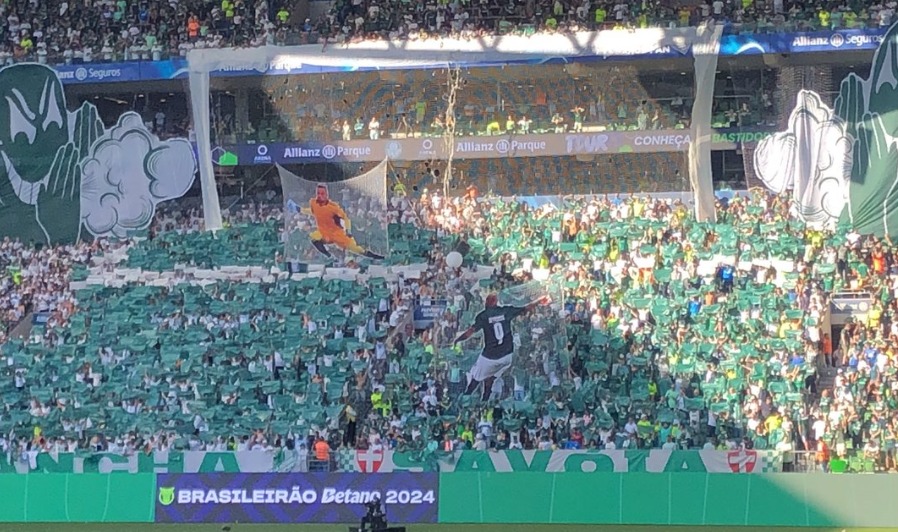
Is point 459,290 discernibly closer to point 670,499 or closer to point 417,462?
point 417,462

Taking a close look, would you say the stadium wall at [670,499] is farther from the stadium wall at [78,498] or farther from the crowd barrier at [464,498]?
the stadium wall at [78,498]

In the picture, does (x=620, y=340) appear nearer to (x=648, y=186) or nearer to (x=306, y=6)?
(x=648, y=186)

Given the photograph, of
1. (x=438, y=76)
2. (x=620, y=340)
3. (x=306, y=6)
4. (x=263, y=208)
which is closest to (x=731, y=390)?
(x=620, y=340)

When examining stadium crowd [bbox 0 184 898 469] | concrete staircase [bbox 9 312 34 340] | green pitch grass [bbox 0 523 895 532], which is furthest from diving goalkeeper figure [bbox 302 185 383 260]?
green pitch grass [bbox 0 523 895 532]

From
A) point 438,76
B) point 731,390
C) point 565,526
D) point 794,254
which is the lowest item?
point 565,526

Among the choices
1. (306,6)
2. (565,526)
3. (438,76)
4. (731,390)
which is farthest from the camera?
(306,6)

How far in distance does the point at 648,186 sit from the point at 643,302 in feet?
18.9

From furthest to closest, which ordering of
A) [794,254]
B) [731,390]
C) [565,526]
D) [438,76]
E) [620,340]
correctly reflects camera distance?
1. [438,76]
2. [794,254]
3. [620,340]
4. [731,390]
5. [565,526]

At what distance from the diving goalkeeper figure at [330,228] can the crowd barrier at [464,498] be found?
293 inches

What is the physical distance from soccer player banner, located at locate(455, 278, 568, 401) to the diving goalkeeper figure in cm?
351

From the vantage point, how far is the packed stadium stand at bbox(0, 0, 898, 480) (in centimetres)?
2492

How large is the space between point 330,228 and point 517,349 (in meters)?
5.71

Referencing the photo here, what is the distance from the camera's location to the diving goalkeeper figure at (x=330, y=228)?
98.2 feet

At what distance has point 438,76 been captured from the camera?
32.5m
